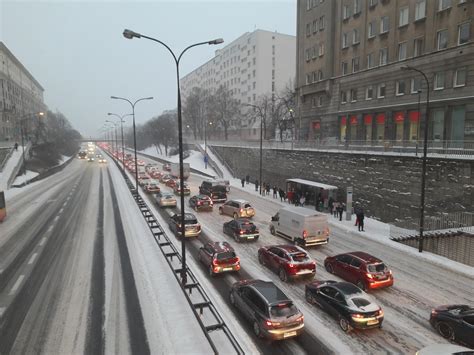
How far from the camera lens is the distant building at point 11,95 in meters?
82.8

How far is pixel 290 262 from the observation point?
1602cm

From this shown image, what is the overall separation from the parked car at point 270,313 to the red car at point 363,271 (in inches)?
194

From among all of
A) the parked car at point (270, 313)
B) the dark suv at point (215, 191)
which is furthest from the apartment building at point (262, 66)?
the parked car at point (270, 313)

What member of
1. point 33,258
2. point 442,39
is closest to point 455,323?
point 33,258

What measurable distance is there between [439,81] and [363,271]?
25.3m

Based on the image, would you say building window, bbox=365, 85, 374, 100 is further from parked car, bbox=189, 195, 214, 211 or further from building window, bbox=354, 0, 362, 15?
parked car, bbox=189, 195, 214, 211

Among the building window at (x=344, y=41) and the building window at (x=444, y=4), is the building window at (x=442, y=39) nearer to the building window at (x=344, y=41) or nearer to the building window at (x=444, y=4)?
the building window at (x=444, y=4)

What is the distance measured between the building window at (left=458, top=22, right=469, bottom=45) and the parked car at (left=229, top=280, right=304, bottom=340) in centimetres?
2953

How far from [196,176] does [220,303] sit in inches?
1921

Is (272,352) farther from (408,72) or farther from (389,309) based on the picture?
(408,72)

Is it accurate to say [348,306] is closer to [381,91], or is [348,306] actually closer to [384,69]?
[381,91]

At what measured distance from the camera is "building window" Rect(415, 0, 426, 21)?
3356 cm

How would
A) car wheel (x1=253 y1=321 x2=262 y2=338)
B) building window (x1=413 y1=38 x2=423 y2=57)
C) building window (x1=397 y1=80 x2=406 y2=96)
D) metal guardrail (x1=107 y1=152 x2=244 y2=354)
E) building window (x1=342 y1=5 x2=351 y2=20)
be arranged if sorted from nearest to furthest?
metal guardrail (x1=107 y1=152 x2=244 y2=354) < car wheel (x1=253 y1=321 x2=262 y2=338) < building window (x1=413 y1=38 x2=423 y2=57) < building window (x1=397 y1=80 x2=406 y2=96) < building window (x1=342 y1=5 x2=351 y2=20)

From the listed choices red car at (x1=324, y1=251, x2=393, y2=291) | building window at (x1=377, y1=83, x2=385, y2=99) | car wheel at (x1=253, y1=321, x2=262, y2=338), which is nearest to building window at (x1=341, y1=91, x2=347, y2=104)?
building window at (x1=377, y1=83, x2=385, y2=99)
